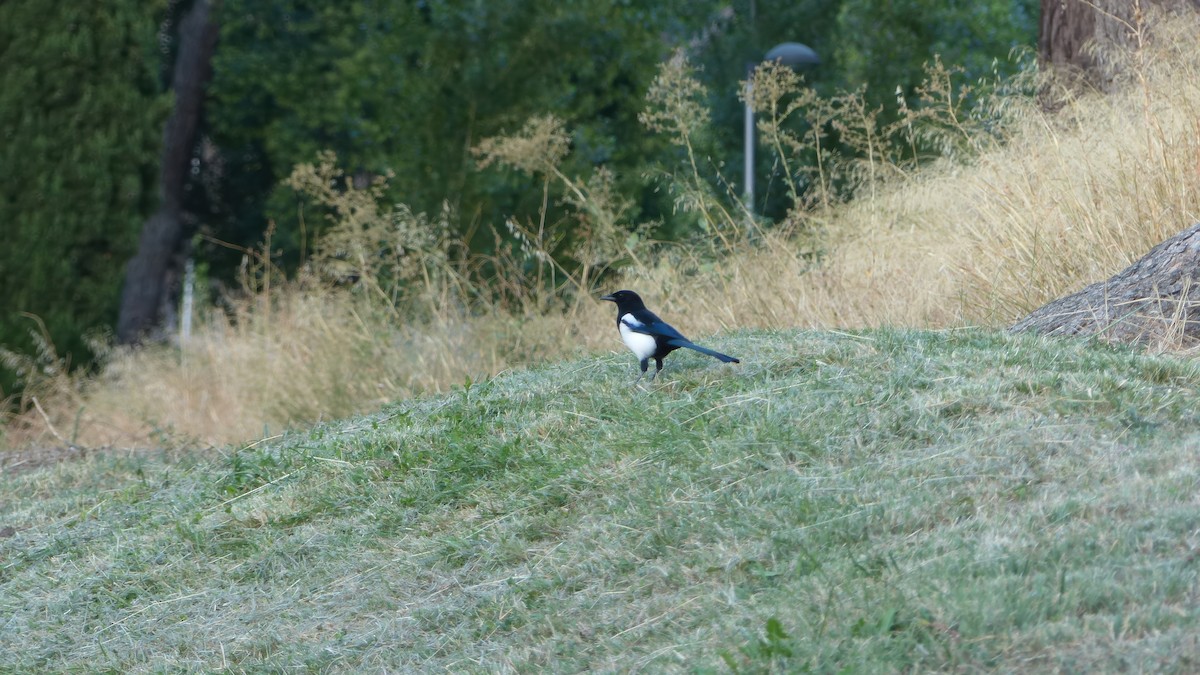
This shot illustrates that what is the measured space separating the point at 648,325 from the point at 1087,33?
515 centimetres

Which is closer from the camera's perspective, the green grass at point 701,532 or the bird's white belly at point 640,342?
the green grass at point 701,532

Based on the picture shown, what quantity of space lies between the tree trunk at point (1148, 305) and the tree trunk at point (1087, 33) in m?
2.89

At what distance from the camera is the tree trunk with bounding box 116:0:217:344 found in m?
14.1

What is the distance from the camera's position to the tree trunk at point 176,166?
1409 centimetres

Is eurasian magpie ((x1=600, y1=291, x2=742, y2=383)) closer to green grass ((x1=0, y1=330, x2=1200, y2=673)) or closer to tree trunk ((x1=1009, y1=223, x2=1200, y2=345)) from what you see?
green grass ((x1=0, y1=330, x2=1200, y2=673))

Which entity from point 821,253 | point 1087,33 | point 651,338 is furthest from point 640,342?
point 1087,33

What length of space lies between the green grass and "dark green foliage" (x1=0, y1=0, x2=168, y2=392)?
6.52 metres

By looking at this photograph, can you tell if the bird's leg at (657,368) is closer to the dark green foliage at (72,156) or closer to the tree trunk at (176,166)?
the dark green foliage at (72,156)

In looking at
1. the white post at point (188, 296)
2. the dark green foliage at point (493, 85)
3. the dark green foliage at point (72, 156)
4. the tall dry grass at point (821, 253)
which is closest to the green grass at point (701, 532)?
the tall dry grass at point (821, 253)

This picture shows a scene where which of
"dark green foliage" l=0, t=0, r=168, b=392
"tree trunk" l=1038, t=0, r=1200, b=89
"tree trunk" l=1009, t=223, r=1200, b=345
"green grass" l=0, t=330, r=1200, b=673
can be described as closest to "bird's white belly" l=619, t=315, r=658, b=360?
"green grass" l=0, t=330, r=1200, b=673

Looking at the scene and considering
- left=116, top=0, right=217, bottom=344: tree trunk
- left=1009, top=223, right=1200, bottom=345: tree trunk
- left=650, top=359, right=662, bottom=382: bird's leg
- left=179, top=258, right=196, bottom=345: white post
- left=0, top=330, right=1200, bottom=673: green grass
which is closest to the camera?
left=0, top=330, right=1200, bottom=673: green grass

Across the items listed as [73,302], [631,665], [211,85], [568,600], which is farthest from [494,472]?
[211,85]

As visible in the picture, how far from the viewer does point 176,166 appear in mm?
15211

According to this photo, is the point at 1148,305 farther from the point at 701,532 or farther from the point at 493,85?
the point at 493,85
